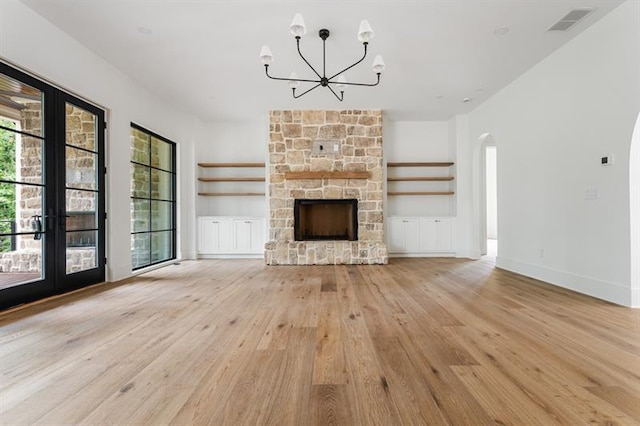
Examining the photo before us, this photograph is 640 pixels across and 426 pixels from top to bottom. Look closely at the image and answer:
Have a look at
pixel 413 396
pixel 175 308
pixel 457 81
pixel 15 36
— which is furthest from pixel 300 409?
pixel 457 81

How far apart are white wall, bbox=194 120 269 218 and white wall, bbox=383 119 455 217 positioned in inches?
107

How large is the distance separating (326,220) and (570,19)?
4477mm

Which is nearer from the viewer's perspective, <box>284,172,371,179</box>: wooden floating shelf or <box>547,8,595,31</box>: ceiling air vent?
<box>547,8,595,31</box>: ceiling air vent

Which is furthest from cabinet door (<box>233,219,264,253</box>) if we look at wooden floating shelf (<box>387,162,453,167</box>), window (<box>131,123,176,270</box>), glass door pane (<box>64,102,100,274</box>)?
wooden floating shelf (<box>387,162,453,167</box>)

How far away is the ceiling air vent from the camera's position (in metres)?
3.04

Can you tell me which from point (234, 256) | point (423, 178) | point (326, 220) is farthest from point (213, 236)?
point (423, 178)

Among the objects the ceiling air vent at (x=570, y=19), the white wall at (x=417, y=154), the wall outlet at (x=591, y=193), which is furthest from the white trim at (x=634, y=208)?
the white wall at (x=417, y=154)

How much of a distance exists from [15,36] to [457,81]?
16.6ft

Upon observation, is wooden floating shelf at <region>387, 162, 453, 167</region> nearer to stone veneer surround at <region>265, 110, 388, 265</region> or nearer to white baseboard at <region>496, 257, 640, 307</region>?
stone veneer surround at <region>265, 110, 388, 265</region>

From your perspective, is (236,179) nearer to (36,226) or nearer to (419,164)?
(36,226)

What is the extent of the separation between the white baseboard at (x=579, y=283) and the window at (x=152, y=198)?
220 inches

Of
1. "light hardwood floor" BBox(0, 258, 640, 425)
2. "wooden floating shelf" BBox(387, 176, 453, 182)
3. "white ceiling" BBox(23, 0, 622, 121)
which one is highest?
"white ceiling" BBox(23, 0, 622, 121)

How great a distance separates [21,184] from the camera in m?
3.05

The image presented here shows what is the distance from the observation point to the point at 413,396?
146 centimetres
